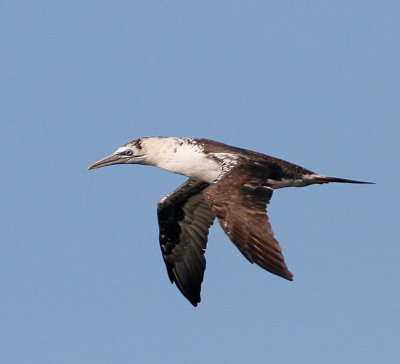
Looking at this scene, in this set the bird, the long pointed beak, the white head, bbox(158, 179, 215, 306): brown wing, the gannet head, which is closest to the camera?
the bird

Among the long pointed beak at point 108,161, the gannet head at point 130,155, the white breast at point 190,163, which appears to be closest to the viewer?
the white breast at point 190,163

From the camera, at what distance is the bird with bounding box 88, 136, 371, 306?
1330cm

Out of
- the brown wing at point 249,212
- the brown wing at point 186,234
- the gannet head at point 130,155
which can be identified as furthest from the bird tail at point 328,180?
the gannet head at point 130,155

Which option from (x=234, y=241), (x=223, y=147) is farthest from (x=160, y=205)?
(x=234, y=241)

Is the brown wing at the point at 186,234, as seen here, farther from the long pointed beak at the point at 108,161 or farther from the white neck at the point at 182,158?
the long pointed beak at the point at 108,161

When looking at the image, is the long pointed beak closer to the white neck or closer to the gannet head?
the gannet head

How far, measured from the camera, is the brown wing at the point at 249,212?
12875 mm

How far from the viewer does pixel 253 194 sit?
1422 centimetres

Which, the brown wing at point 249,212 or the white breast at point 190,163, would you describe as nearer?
the brown wing at point 249,212

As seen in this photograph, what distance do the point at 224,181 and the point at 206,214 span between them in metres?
3.63

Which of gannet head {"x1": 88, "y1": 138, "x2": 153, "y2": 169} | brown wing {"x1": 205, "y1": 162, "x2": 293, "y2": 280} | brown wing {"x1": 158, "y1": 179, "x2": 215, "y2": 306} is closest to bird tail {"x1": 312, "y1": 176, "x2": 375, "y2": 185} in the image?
brown wing {"x1": 205, "y1": 162, "x2": 293, "y2": 280}

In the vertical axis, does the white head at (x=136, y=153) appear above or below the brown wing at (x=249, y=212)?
above

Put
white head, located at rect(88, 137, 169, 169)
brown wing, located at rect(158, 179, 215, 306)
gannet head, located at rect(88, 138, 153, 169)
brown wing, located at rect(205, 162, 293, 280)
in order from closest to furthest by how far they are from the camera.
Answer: brown wing, located at rect(205, 162, 293, 280), white head, located at rect(88, 137, 169, 169), gannet head, located at rect(88, 138, 153, 169), brown wing, located at rect(158, 179, 215, 306)

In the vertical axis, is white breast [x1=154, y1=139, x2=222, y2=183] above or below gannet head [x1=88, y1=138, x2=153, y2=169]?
below
